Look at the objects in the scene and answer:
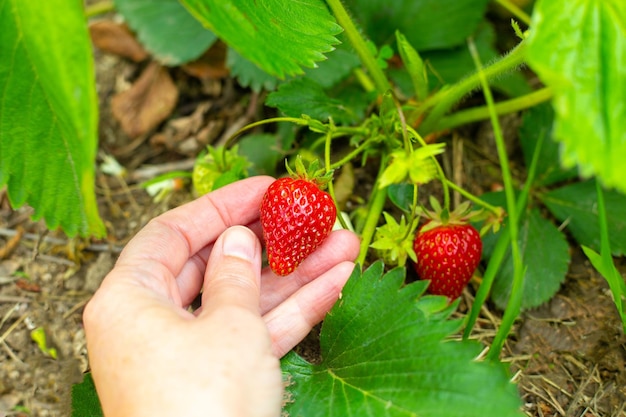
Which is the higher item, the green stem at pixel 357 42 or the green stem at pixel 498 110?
the green stem at pixel 357 42

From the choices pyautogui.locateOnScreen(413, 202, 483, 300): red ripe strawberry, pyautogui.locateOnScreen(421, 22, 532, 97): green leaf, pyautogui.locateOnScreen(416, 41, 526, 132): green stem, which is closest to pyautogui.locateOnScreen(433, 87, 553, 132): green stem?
pyautogui.locateOnScreen(416, 41, 526, 132): green stem

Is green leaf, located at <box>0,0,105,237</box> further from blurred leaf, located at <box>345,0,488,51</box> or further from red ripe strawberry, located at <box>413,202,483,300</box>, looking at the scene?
blurred leaf, located at <box>345,0,488,51</box>

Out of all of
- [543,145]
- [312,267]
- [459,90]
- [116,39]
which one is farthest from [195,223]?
[116,39]

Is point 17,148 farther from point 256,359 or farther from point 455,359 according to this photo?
point 455,359

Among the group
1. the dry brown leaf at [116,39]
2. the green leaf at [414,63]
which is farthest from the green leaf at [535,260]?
the dry brown leaf at [116,39]

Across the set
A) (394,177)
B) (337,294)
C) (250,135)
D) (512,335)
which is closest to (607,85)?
(394,177)

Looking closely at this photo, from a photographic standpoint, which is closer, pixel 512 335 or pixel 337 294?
pixel 337 294

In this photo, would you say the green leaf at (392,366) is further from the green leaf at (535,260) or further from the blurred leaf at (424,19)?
the blurred leaf at (424,19)
